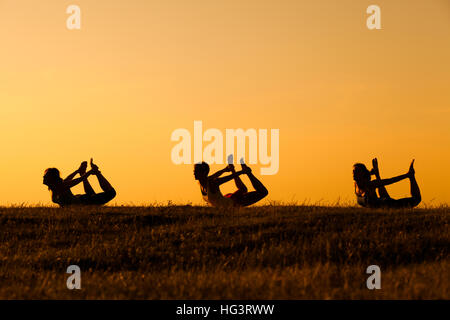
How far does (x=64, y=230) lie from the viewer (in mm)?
18297

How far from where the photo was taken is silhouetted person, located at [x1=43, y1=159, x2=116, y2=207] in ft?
66.8

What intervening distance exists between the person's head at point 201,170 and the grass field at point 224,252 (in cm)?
109

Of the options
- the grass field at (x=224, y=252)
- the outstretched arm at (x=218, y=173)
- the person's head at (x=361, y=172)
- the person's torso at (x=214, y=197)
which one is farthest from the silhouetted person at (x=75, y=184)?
the person's head at (x=361, y=172)

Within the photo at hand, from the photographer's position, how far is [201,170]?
19312mm

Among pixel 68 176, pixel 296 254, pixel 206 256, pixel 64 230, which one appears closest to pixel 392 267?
pixel 296 254

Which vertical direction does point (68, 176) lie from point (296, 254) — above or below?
above

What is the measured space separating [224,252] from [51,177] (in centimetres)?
710

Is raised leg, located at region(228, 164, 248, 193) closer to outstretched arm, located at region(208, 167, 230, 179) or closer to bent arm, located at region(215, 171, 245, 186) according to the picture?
bent arm, located at region(215, 171, 245, 186)

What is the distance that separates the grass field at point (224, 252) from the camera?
10789mm

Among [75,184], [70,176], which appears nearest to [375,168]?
[75,184]

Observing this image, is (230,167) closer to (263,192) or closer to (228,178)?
(228,178)

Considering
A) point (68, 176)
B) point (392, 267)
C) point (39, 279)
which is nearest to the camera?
point (39, 279)
